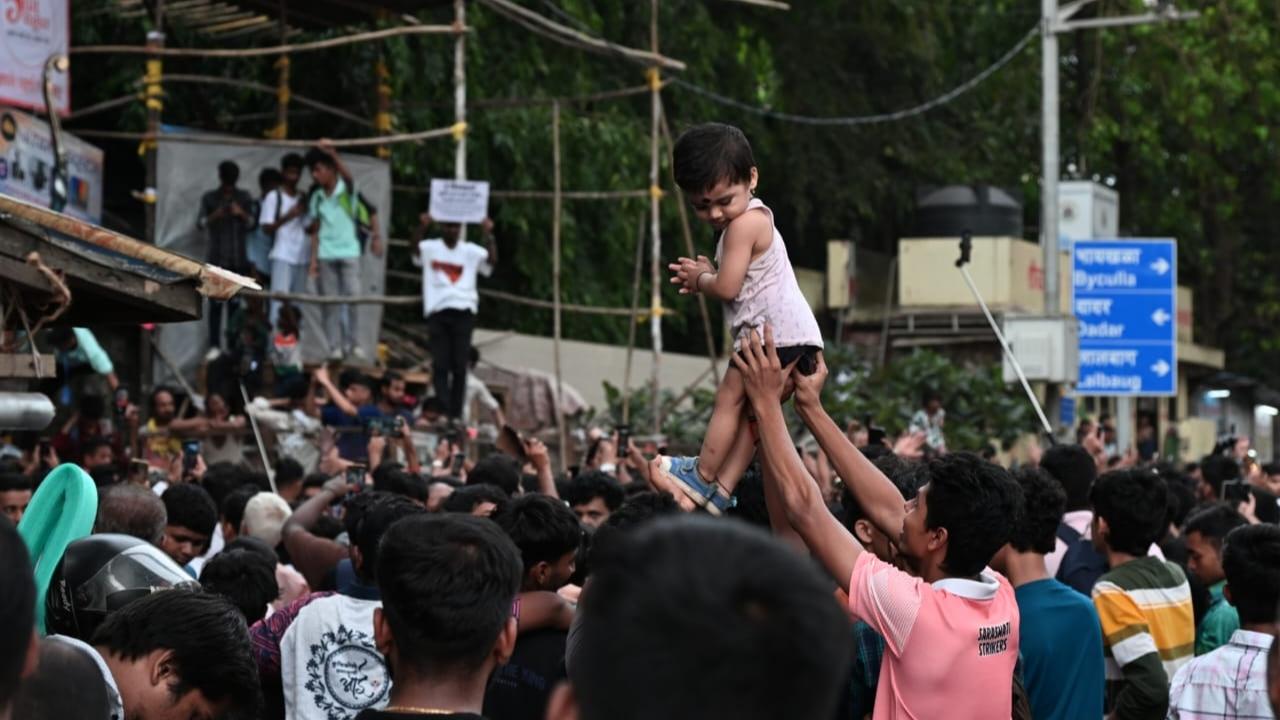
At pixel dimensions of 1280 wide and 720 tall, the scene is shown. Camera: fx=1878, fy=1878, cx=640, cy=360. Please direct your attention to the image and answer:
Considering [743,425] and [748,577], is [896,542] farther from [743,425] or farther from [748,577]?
[748,577]

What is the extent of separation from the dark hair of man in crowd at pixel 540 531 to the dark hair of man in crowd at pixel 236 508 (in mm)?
3488

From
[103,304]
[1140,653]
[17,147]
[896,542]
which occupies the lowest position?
[1140,653]

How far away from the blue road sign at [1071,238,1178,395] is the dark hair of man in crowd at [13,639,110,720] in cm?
2066

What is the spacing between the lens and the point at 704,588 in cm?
226

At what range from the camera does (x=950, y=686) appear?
4.41m

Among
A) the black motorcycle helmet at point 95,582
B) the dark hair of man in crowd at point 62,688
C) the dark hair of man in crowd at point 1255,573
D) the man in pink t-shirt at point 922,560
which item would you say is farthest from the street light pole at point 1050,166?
the dark hair of man in crowd at point 62,688

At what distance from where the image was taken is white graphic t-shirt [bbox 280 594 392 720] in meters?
5.30

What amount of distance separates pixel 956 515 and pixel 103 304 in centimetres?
469

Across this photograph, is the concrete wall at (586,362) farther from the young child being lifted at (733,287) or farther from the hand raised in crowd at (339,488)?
the young child being lifted at (733,287)

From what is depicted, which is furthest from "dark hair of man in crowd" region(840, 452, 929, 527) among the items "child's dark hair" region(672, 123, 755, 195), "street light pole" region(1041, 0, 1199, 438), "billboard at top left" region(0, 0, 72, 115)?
"street light pole" region(1041, 0, 1199, 438)

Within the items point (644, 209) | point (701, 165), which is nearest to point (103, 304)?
point (701, 165)

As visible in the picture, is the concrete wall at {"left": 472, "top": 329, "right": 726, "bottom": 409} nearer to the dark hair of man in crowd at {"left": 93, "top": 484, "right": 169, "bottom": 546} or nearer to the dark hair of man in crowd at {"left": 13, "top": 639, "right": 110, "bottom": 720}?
the dark hair of man in crowd at {"left": 93, "top": 484, "right": 169, "bottom": 546}

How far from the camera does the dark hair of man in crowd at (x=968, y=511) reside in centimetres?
→ 457

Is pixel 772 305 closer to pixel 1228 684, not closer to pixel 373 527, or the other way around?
pixel 373 527
